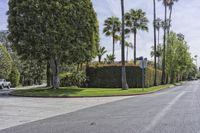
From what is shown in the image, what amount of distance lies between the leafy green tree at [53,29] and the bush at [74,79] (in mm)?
9931

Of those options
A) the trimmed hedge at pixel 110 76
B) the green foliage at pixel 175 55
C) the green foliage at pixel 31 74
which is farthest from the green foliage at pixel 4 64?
the green foliage at pixel 175 55

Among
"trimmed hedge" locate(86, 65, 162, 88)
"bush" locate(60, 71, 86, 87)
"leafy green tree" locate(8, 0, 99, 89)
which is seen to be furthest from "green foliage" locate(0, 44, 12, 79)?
"leafy green tree" locate(8, 0, 99, 89)

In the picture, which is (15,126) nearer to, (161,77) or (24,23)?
(24,23)

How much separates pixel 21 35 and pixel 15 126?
25.3 m

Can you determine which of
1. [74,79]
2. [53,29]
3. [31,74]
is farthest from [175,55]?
[53,29]

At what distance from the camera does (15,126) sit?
43.9ft

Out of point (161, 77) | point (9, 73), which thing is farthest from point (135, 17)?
point (9, 73)

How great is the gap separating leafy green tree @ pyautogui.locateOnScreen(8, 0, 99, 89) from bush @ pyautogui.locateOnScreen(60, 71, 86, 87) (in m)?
9.93

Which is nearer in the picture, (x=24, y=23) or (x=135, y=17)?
(x=24, y=23)

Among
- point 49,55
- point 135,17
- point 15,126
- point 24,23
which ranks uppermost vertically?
point 135,17

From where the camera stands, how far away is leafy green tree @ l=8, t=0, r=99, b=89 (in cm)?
3697

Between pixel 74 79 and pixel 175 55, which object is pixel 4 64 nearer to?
pixel 74 79

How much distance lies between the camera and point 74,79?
50.9m

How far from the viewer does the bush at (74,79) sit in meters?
50.6
